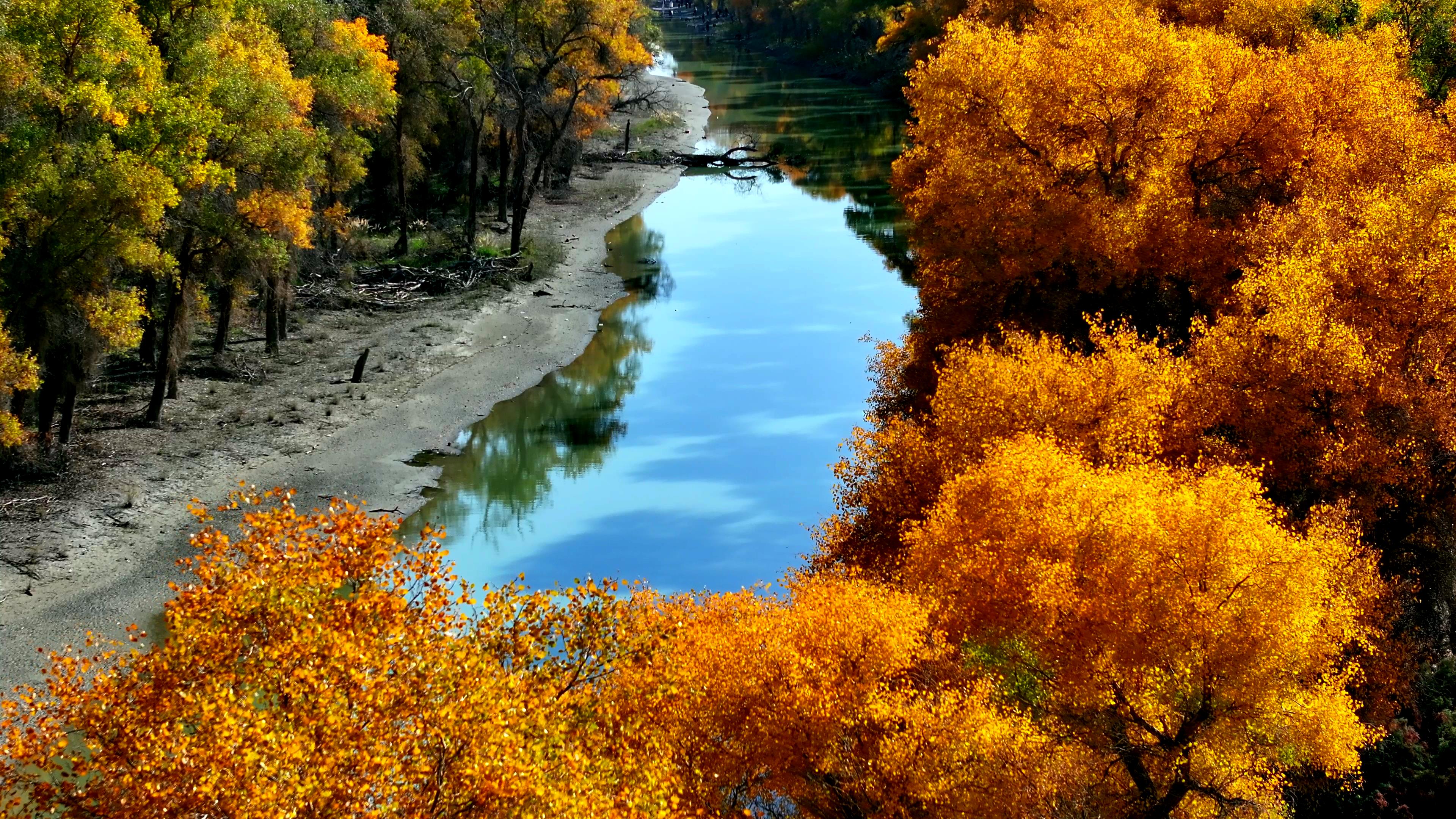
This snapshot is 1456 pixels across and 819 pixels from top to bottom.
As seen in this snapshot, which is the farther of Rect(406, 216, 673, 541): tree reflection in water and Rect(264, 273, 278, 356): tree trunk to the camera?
Rect(264, 273, 278, 356): tree trunk

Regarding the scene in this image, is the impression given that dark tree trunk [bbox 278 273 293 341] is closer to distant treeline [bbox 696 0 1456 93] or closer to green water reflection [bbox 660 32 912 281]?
green water reflection [bbox 660 32 912 281]

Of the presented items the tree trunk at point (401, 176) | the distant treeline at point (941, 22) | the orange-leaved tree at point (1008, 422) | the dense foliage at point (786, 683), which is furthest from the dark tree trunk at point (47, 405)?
the distant treeline at point (941, 22)

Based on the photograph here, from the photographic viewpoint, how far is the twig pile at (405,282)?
2041 inches

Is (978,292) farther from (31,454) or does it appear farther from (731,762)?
(31,454)

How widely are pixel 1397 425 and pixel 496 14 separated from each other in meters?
46.5

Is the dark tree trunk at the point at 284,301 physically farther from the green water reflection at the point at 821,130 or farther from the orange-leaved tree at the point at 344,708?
the green water reflection at the point at 821,130

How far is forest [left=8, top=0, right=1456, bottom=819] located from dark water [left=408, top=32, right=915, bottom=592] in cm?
328

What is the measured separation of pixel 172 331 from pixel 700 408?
61.8ft

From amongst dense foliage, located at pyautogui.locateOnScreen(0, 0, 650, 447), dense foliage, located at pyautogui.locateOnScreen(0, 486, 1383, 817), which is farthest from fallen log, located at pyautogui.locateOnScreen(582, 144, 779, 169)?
dense foliage, located at pyautogui.locateOnScreen(0, 486, 1383, 817)

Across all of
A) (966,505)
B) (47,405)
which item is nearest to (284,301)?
(47,405)

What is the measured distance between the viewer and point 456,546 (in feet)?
114

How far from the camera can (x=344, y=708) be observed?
14.2 meters

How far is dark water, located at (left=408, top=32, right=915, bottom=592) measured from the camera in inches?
1400

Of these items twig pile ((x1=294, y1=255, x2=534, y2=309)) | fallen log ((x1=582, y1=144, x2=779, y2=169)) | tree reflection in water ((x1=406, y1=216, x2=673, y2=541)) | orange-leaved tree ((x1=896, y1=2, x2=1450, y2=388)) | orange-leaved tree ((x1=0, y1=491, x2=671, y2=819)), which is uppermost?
orange-leaved tree ((x1=896, y1=2, x2=1450, y2=388))
